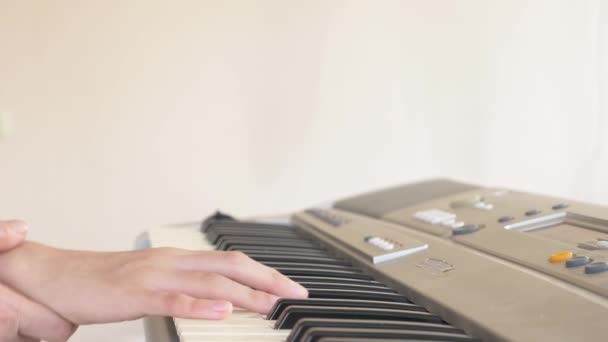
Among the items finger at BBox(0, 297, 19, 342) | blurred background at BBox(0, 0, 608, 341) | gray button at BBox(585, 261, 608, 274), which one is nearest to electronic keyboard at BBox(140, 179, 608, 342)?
gray button at BBox(585, 261, 608, 274)

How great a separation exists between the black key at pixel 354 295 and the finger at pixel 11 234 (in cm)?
36

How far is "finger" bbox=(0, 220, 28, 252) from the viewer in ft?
2.36

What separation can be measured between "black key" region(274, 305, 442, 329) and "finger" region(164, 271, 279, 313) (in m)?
0.04

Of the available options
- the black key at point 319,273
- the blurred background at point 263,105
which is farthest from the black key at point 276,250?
the blurred background at point 263,105

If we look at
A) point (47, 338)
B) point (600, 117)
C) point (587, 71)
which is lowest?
point (47, 338)

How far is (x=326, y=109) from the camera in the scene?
2.17 metres

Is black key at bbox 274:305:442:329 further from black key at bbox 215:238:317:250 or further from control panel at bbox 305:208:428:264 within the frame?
black key at bbox 215:238:317:250

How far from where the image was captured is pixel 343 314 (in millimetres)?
572

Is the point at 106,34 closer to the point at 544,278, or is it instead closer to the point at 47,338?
the point at 47,338

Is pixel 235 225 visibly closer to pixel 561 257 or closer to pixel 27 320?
pixel 27 320

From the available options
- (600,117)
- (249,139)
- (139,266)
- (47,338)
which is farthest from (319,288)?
(249,139)

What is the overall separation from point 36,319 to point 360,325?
357 millimetres

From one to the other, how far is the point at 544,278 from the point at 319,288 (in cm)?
23

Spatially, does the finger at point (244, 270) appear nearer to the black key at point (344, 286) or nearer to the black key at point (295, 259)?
the black key at point (344, 286)
